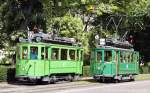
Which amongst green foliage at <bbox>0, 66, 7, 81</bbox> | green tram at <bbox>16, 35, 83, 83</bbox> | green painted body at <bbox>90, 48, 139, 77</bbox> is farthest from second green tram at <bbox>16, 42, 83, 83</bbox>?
green painted body at <bbox>90, 48, 139, 77</bbox>

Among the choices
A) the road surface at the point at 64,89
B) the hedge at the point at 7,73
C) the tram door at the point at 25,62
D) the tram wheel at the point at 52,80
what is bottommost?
the road surface at the point at 64,89

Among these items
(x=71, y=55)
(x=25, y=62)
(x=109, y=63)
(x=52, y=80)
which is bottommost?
(x=52, y=80)

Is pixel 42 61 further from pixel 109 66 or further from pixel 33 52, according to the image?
pixel 109 66

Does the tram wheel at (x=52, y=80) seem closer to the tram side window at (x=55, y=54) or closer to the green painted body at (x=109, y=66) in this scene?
the tram side window at (x=55, y=54)

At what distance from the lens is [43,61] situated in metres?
30.4

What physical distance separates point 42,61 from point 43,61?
0.09 metres

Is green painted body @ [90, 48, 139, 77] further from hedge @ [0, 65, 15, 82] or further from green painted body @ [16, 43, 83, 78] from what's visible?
hedge @ [0, 65, 15, 82]

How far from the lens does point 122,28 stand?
5397cm

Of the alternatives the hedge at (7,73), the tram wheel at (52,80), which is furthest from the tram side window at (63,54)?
the hedge at (7,73)

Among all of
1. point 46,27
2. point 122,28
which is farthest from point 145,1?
point 46,27

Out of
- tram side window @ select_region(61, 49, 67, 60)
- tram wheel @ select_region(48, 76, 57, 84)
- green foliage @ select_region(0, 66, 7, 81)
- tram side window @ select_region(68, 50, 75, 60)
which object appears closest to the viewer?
green foliage @ select_region(0, 66, 7, 81)

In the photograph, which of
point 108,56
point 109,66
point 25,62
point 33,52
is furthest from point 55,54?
point 108,56

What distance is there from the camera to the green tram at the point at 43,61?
3000cm

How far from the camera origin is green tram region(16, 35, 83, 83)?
98.4 ft
